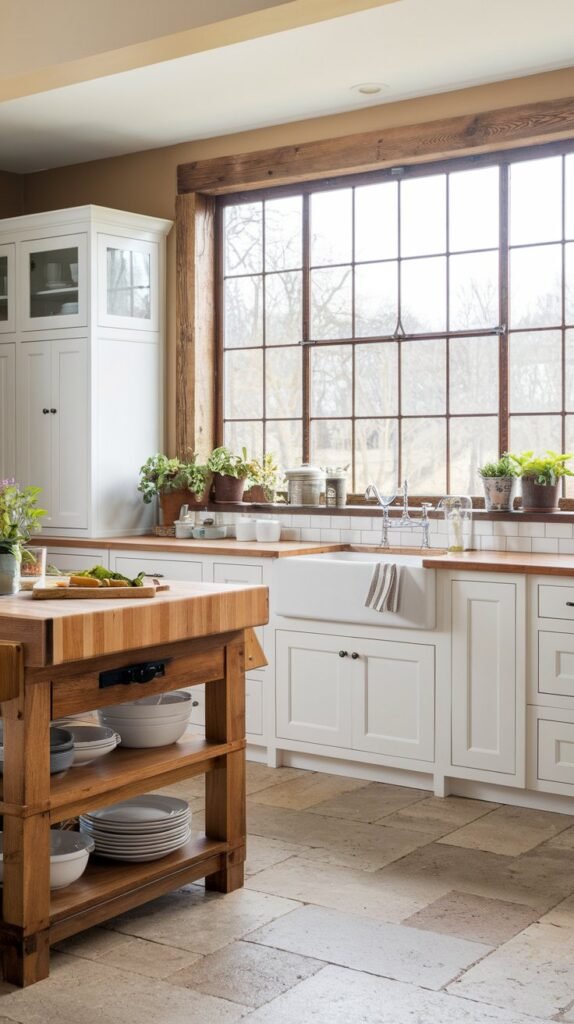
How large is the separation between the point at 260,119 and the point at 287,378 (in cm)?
130

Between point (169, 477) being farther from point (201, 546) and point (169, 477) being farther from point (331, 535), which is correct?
point (331, 535)

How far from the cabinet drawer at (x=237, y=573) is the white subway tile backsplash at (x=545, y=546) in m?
1.21

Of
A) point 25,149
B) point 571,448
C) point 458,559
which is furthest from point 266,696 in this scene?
point 25,149

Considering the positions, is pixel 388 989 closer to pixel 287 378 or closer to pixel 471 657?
pixel 471 657

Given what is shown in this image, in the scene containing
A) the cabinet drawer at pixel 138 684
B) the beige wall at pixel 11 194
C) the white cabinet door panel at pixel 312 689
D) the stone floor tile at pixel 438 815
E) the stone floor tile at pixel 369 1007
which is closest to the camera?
the stone floor tile at pixel 369 1007

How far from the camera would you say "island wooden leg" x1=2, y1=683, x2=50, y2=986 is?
2.88 metres

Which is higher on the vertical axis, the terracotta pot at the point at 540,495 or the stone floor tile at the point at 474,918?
the terracotta pot at the point at 540,495

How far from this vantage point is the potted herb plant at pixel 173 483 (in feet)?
19.9

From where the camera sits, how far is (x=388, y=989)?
2941 mm

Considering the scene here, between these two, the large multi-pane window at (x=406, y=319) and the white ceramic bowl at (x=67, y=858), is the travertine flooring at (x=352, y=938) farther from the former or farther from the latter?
the large multi-pane window at (x=406, y=319)

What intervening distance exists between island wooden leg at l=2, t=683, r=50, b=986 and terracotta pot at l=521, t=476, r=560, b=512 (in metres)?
2.79

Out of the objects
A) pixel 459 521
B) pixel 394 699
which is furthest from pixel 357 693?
pixel 459 521

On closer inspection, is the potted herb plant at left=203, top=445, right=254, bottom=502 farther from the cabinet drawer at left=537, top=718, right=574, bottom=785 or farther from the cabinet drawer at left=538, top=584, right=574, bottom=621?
the cabinet drawer at left=537, top=718, right=574, bottom=785

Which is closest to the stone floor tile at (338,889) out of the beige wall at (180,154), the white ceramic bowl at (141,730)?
the white ceramic bowl at (141,730)
